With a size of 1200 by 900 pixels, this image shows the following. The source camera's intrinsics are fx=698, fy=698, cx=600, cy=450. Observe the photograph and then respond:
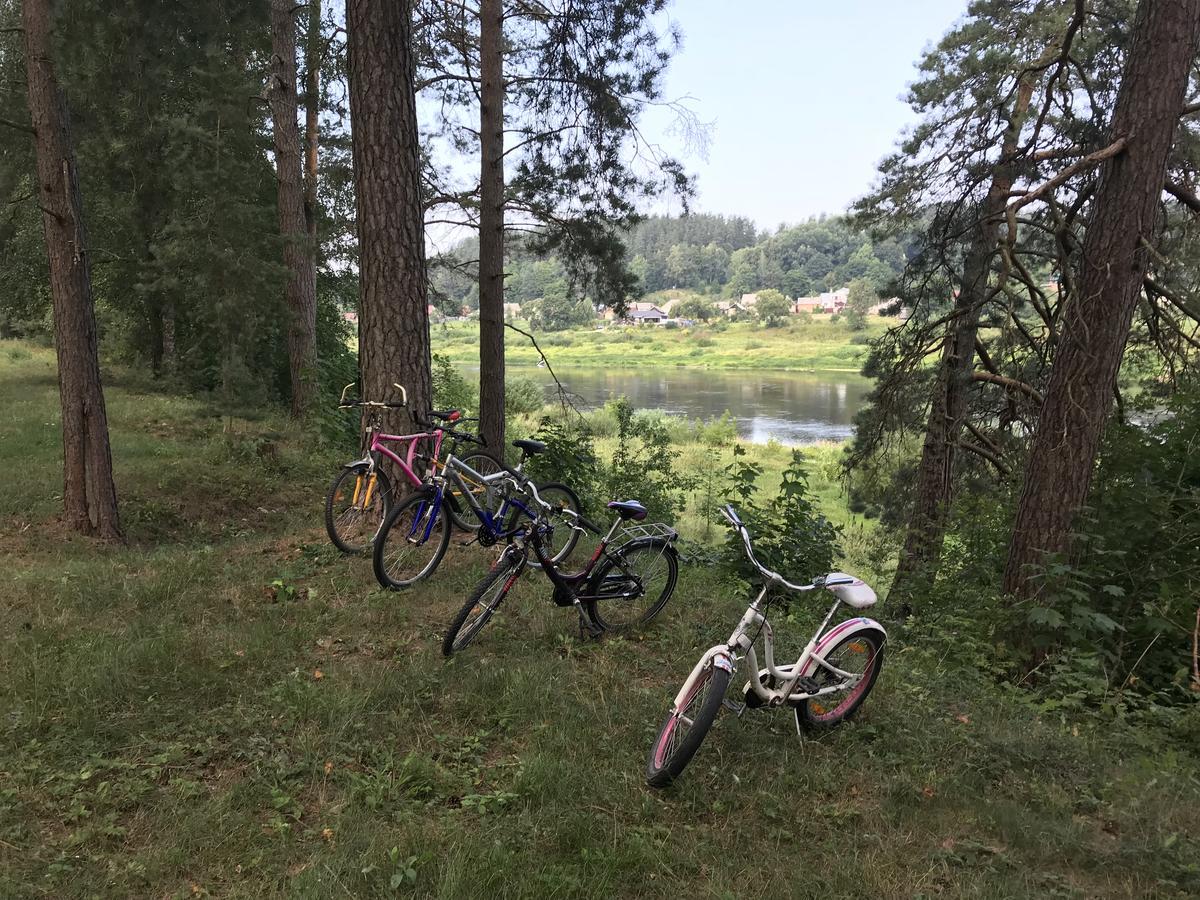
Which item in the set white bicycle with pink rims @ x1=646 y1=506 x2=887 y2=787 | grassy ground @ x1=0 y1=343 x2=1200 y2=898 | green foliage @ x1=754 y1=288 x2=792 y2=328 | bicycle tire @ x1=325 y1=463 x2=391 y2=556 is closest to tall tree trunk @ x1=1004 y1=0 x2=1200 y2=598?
grassy ground @ x1=0 y1=343 x2=1200 y2=898

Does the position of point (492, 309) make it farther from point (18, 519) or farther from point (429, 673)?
point (429, 673)

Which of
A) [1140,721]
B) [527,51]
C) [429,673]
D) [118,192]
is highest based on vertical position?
[527,51]

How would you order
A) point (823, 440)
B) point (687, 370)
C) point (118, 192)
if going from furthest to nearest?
point (687, 370) → point (823, 440) → point (118, 192)

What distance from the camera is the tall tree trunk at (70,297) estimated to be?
5.30 metres

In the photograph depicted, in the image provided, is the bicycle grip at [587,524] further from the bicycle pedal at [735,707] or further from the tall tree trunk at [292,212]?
the tall tree trunk at [292,212]

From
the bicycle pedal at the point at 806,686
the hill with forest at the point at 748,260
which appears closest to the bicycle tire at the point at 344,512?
the bicycle pedal at the point at 806,686

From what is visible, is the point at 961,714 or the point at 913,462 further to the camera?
the point at 913,462

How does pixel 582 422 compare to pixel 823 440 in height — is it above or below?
above

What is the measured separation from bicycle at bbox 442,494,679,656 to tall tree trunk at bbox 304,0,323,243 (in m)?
8.53

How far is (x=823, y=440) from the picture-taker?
91.8 feet

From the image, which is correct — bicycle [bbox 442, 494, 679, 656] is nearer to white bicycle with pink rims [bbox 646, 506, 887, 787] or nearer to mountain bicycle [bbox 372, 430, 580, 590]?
mountain bicycle [bbox 372, 430, 580, 590]

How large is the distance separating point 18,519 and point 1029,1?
11423 millimetres

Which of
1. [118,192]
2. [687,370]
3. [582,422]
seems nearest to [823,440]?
[582,422]

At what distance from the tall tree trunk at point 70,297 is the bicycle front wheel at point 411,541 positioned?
2.86m
